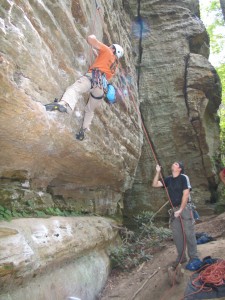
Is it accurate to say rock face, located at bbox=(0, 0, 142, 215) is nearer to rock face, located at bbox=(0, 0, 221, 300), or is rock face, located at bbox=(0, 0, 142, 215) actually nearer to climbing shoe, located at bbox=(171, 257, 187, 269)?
rock face, located at bbox=(0, 0, 221, 300)

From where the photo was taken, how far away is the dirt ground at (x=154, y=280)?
5.39 m

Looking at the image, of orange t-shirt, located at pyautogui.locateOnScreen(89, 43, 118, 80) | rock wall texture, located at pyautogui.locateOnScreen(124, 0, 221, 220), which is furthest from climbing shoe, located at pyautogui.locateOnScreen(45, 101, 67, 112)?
rock wall texture, located at pyautogui.locateOnScreen(124, 0, 221, 220)

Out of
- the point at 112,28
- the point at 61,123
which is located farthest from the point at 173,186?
the point at 112,28

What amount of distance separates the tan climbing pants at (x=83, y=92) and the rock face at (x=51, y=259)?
6.90 feet

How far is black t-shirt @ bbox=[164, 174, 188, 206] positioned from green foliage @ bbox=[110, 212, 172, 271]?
233 centimetres

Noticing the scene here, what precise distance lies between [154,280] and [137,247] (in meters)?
2.34

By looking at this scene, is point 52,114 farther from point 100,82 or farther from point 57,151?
point 100,82

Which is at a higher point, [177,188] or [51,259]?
[177,188]

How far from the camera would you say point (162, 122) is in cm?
1289

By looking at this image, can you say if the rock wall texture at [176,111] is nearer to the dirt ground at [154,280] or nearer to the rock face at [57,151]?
the rock face at [57,151]

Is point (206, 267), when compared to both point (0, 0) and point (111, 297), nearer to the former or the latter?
point (111, 297)

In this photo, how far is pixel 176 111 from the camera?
12750mm

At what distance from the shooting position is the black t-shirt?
5.97 metres

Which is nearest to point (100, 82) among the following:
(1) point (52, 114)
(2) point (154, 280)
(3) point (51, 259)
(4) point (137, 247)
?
(1) point (52, 114)
